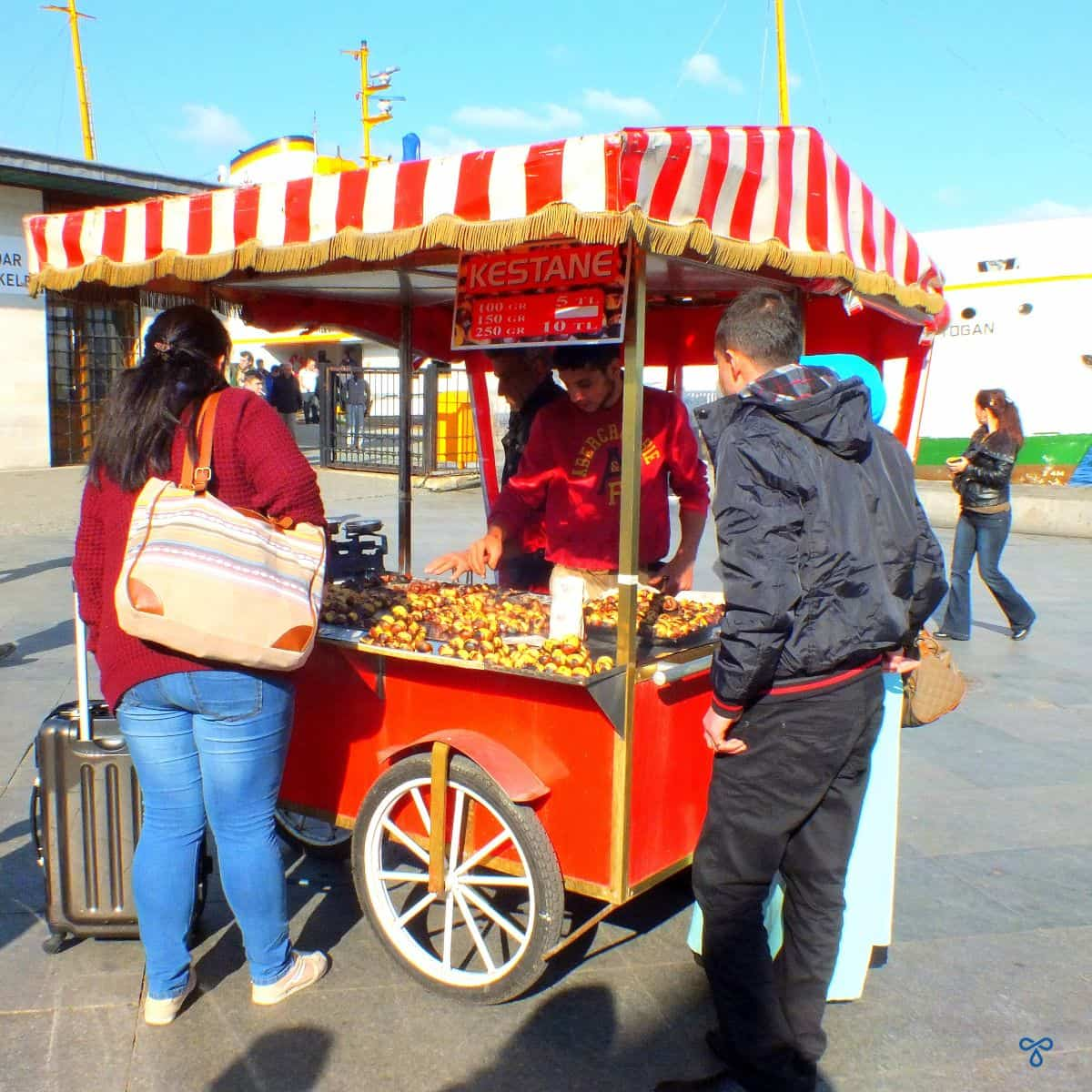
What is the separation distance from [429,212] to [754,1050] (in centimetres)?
217

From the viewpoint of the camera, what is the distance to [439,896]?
295 cm

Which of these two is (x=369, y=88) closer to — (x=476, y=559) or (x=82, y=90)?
(x=82, y=90)

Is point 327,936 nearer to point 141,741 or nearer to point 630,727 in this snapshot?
point 141,741

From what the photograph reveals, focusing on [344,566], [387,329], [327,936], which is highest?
[387,329]

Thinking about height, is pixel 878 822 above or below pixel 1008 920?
above

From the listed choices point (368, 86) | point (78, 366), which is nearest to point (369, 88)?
point (368, 86)

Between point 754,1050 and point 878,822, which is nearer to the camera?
point 754,1050

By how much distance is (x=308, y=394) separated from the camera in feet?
87.6

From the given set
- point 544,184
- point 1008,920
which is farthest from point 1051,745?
point 544,184

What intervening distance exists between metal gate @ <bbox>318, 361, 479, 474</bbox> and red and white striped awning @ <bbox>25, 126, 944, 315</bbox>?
13035 millimetres

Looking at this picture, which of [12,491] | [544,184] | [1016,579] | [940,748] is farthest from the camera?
[12,491]

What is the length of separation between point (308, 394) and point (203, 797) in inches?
982

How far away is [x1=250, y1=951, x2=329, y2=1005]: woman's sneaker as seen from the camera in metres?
2.89

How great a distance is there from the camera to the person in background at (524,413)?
4410mm
